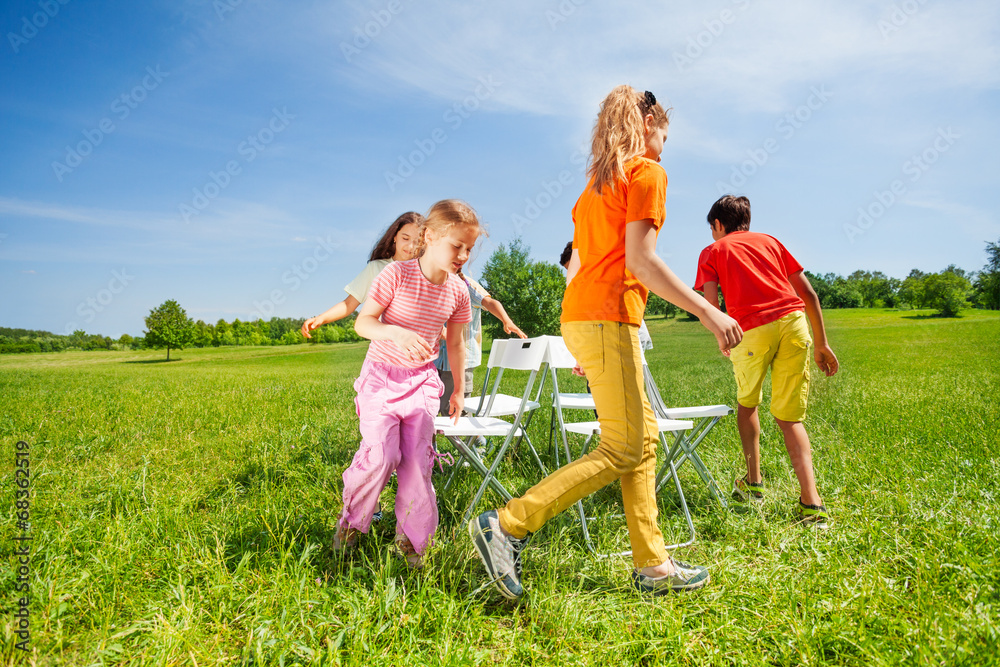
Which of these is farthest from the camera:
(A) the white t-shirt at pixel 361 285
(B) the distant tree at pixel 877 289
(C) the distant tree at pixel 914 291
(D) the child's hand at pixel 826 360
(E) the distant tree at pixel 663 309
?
(B) the distant tree at pixel 877 289

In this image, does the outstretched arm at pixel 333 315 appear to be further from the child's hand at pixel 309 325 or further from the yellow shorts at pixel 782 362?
the yellow shorts at pixel 782 362

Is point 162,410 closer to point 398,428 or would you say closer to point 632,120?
point 398,428

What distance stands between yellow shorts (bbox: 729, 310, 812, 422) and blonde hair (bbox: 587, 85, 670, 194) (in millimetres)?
1595

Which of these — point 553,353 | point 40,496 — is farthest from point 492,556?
point 40,496

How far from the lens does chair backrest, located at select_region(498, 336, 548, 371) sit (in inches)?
117

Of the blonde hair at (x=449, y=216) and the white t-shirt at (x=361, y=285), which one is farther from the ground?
the blonde hair at (x=449, y=216)

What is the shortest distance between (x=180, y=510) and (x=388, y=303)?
5.15ft

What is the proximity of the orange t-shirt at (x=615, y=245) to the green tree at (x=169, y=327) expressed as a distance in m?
40.6

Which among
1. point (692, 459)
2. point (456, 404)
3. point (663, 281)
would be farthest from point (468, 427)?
point (692, 459)

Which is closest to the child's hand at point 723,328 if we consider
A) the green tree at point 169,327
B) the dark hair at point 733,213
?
the dark hair at point 733,213

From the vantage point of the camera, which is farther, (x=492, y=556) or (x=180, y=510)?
(x=180, y=510)

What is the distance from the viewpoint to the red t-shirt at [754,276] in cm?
325

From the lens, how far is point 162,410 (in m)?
6.58

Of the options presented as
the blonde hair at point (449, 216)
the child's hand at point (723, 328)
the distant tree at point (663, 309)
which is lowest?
the child's hand at point (723, 328)
